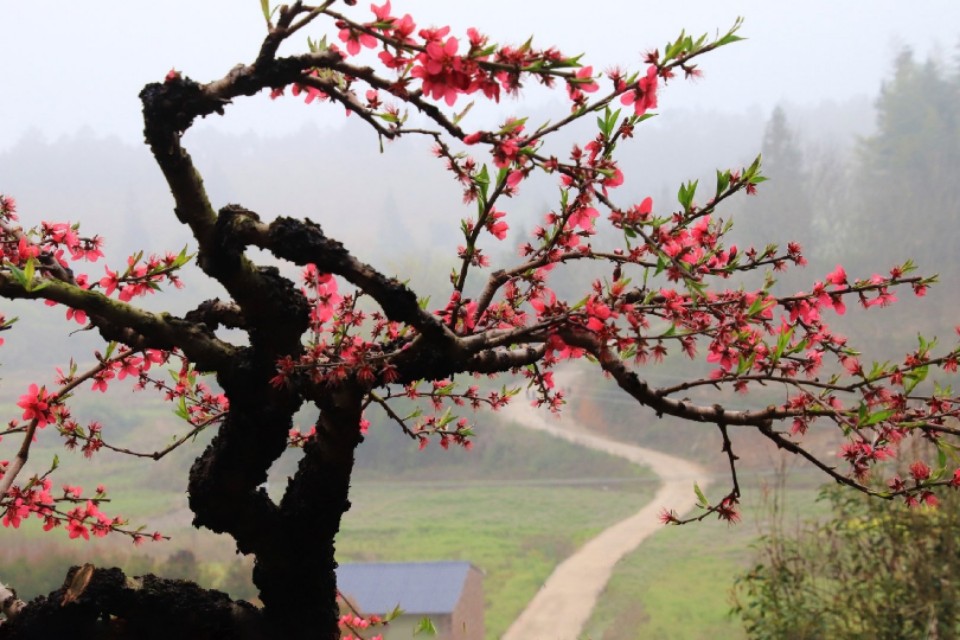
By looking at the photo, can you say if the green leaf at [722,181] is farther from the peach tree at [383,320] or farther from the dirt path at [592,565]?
the dirt path at [592,565]

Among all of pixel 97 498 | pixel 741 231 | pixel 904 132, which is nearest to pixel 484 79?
pixel 97 498

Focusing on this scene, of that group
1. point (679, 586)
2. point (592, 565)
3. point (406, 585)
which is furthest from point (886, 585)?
point (592, 565)

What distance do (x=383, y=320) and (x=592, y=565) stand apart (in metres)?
5.42

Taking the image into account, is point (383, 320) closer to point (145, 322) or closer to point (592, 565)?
point (145, 322)

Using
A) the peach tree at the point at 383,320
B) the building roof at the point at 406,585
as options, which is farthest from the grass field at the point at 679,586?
the peach tree at the point at 383,320

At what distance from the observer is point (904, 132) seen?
1397 centimetres

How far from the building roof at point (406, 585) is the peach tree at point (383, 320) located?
2.72 m

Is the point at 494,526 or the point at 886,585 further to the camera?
the point at 494,526

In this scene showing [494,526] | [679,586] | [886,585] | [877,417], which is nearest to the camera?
[877,417]

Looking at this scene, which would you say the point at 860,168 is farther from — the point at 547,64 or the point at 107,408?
the point at 547,64

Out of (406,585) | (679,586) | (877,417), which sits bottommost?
→ (406,585)

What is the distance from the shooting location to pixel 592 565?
255 inches

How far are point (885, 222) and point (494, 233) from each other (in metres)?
14.1

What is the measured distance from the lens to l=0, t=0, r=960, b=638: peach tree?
3.12ft
